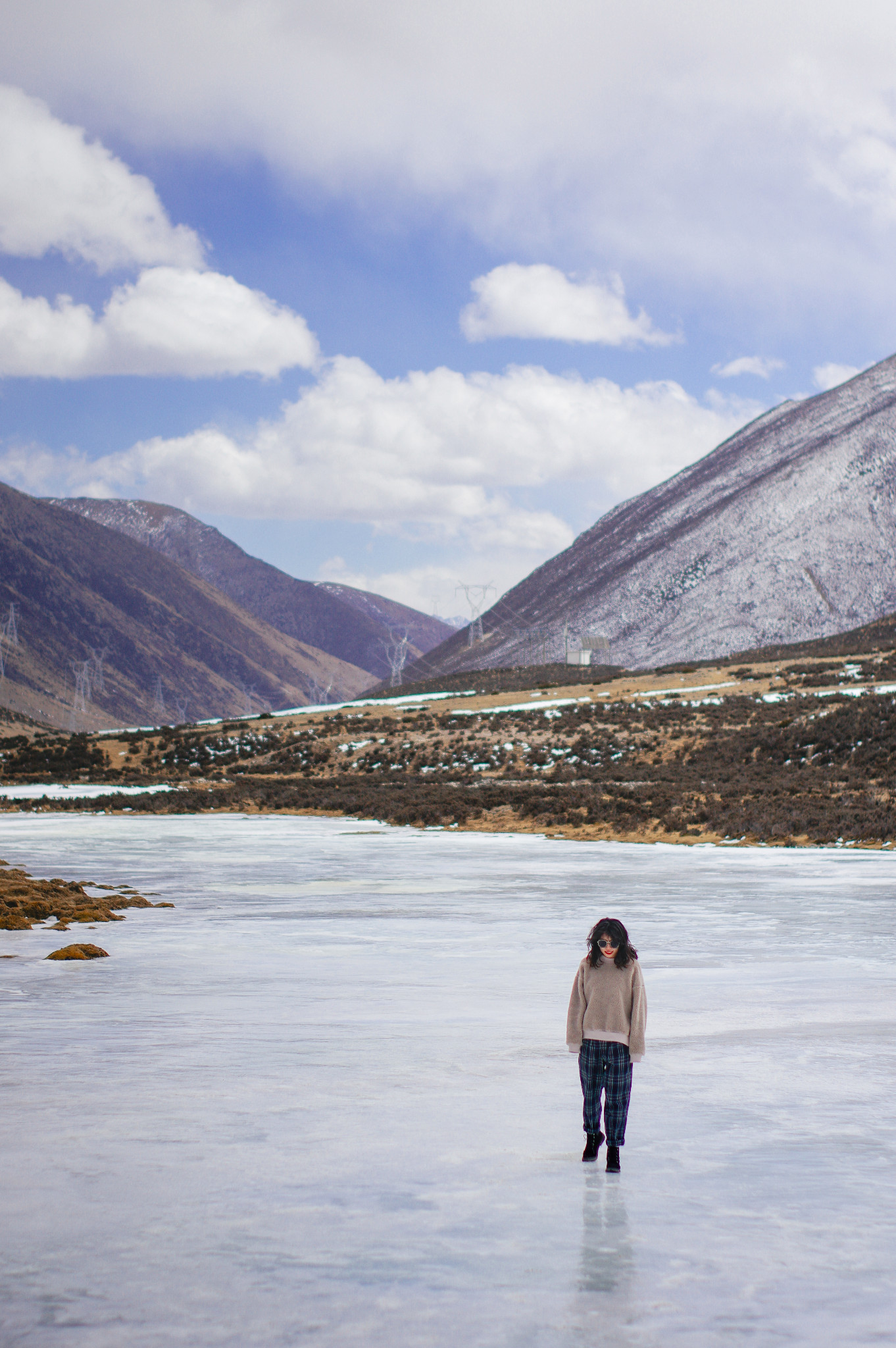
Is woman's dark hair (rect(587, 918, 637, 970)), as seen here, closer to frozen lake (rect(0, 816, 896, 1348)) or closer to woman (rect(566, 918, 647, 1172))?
woman (rect(566, 918, 647, 1172))

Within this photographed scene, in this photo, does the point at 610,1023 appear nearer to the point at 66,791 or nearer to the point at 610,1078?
the point at 610,1078

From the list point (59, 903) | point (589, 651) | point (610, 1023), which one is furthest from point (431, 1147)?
point (589, 651)

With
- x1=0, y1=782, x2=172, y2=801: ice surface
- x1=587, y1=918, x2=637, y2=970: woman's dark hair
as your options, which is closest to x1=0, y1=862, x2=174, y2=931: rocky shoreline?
x1=587, y1=918, x2=637, y2=970: woman's dark hair

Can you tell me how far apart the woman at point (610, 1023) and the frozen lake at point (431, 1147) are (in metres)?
0.34

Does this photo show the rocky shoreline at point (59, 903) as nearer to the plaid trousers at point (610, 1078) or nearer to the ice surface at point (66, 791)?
the plaid trousers at point (610, 1078)

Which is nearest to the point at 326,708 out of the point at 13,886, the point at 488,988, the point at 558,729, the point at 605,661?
the point at 558,729

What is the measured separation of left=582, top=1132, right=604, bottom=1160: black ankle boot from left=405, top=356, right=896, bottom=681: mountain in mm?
130093

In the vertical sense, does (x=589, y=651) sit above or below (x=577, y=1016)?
above

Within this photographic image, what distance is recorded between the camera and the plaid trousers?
5.71 m

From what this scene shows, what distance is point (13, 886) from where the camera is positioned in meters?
17.0

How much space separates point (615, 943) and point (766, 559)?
146 metres

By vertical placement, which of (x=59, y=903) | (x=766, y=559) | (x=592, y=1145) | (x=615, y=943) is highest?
(x=766, y=559)

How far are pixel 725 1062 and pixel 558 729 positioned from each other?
151 ft

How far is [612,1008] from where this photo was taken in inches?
224
